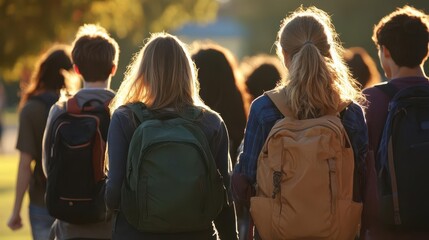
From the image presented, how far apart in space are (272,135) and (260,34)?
2538 inches

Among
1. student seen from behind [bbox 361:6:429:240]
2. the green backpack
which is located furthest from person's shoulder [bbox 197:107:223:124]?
student seen from behind [bbox 361:6:429:240]

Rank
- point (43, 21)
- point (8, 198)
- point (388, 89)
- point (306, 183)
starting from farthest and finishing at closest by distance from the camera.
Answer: point (8, 198)
point (43, 21)
point (388, 89)
point (306, 183)

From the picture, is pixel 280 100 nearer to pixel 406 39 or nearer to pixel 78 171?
pixel 406 39

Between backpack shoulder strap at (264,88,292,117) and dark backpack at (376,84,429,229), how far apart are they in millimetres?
639

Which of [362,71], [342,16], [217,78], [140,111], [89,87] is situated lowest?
[140,111]

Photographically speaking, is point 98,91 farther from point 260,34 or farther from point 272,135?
point 260,34

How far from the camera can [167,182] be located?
5.79 metres

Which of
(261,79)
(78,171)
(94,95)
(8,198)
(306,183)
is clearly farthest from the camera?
(8,198)

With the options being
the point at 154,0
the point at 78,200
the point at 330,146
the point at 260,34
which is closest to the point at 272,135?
the point at 330,146

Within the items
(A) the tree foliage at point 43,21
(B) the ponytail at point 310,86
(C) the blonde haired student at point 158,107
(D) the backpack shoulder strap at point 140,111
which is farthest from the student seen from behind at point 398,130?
(A) the tree foliage at point 43,21

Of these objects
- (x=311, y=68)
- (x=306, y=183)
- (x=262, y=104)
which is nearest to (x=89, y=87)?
(x=262, y=104)

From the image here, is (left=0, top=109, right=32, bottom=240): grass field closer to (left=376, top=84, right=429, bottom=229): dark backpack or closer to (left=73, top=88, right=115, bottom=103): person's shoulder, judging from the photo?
(left=73, top=88, right=115, bottom=103): person's shoulder

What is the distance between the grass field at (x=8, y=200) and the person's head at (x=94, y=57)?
30.6 ft

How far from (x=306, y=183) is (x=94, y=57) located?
84.3 inches
